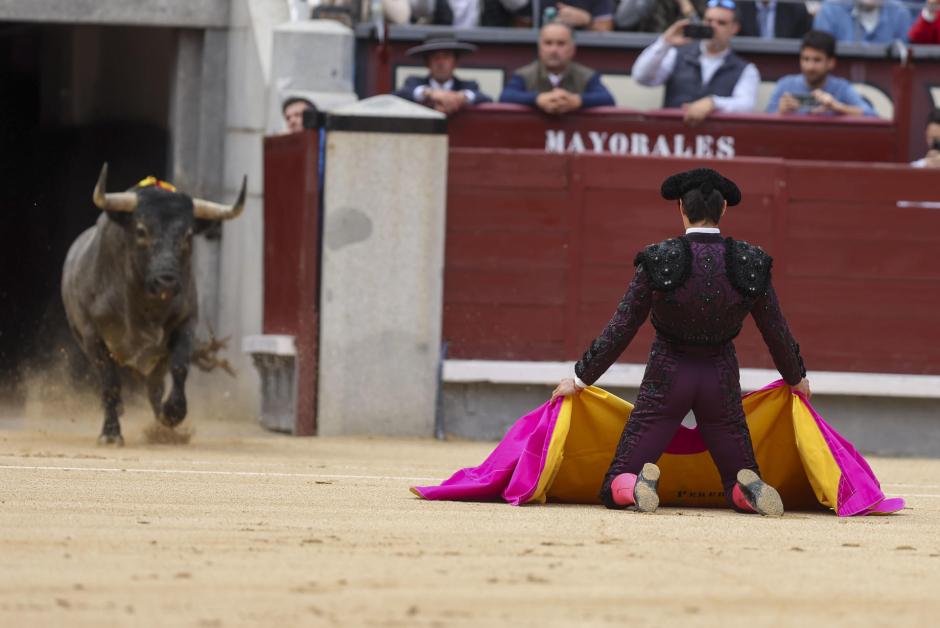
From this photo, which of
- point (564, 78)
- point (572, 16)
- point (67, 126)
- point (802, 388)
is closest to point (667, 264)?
point (802, 388)

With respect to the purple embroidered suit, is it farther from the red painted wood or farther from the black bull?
the red painted wood

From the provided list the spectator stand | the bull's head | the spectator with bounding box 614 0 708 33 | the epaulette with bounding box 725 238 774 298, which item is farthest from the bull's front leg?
the epaulette with bounding box 725 238 774 298

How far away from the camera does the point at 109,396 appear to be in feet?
31.3

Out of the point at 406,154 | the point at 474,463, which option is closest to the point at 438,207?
the point at 406,154

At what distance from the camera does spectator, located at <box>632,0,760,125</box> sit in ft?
36.0

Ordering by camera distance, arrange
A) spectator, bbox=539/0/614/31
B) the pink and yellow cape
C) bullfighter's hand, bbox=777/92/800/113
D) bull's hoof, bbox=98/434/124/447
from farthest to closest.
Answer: spectator, bbox=539/0/614/31, bullfighter's hand, bbox=777/92/800/113, bull's hoof, bbox=98/434/124/447, the pink and yellow cape

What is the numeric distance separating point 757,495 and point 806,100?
567cm

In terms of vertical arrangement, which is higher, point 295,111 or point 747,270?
point 295,111

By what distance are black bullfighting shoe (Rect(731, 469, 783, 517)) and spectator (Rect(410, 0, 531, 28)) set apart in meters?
6.15

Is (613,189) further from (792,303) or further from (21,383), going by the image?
(21,383)

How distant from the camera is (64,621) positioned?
12.1 ft

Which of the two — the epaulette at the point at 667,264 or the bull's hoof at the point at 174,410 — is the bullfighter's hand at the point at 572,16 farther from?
the epaulette at the point at 667,264

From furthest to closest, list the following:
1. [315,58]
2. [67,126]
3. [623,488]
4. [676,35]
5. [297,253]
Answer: [67,126] < [315,58] < [297,253] < [676,35] < [623,488]

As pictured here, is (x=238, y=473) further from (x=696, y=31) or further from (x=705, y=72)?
(x=705, y=72)
